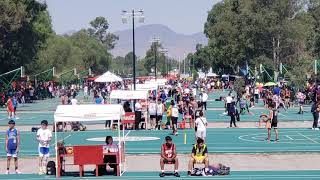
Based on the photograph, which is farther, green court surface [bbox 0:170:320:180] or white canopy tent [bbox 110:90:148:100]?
white canopy tent [bbox 110:90:148:100]

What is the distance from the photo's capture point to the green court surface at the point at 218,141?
30.9 meters

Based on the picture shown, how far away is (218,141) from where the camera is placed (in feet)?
115

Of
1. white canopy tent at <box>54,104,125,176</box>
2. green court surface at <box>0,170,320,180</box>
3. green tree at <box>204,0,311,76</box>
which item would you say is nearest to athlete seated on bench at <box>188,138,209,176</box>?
green court surface at <box>0,170,320,180</box>

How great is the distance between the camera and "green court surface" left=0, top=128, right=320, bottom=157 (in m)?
30.9

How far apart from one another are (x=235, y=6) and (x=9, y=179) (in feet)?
314

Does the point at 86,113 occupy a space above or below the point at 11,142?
above

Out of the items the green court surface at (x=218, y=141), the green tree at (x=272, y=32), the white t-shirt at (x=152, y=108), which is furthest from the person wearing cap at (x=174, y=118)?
the green tree at (x=272, y=32)

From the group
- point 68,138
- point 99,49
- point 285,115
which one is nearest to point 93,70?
point 99,49

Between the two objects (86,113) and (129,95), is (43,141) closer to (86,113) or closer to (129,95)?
(86,113)

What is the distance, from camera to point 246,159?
90.9 feet

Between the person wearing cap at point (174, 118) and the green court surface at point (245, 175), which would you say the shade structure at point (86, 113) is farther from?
the person wearing cap at point (174, 118)

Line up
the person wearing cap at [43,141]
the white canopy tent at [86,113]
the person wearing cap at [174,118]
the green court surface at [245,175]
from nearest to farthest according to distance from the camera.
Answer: the green court surface at [245,175], the white canopy tent at [86,113], the person wearing cap at [43,141], the person wearing cap at [174,118]

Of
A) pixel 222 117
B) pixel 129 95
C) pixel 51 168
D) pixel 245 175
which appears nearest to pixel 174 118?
pixel 129 95

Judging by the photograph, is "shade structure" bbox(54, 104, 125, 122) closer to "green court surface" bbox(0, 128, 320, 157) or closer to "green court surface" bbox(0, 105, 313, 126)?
"green court surface" bbox(0, 128, 320, 157)
